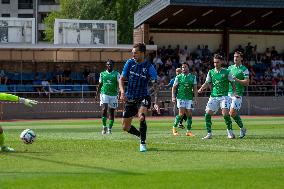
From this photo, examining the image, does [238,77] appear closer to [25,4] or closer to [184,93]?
[184,93]

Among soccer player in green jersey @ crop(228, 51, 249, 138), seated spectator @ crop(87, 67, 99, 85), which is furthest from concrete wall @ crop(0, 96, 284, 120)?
soccer player in green jersey @ crop(228, 51, 249, 138)

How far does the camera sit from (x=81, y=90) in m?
45.6

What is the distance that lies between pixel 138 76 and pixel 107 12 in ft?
220

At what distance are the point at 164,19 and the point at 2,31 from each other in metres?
12.0

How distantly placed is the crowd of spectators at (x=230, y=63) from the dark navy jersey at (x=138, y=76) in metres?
29.5

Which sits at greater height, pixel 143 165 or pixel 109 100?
pixel 109 100

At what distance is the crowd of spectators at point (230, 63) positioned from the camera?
1892 inches

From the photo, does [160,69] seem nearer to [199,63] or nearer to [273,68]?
[199,63]

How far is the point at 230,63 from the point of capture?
163ft

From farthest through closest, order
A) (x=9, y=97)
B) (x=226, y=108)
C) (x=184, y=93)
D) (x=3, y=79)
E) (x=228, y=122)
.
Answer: (x=3, y=79) < (x=184, y=93) < (x=226, y=108) < (x=228, y=122) < (x=9, y=97)

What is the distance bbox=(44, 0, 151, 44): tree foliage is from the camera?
268ft

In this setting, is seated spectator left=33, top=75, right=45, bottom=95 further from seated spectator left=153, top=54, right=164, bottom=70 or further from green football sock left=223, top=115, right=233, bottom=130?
green football sock left=223, top=115, right=233, bottom=130

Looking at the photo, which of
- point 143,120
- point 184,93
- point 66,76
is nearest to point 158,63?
point 66,76

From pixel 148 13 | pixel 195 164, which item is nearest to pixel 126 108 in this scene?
pixel 195 164
